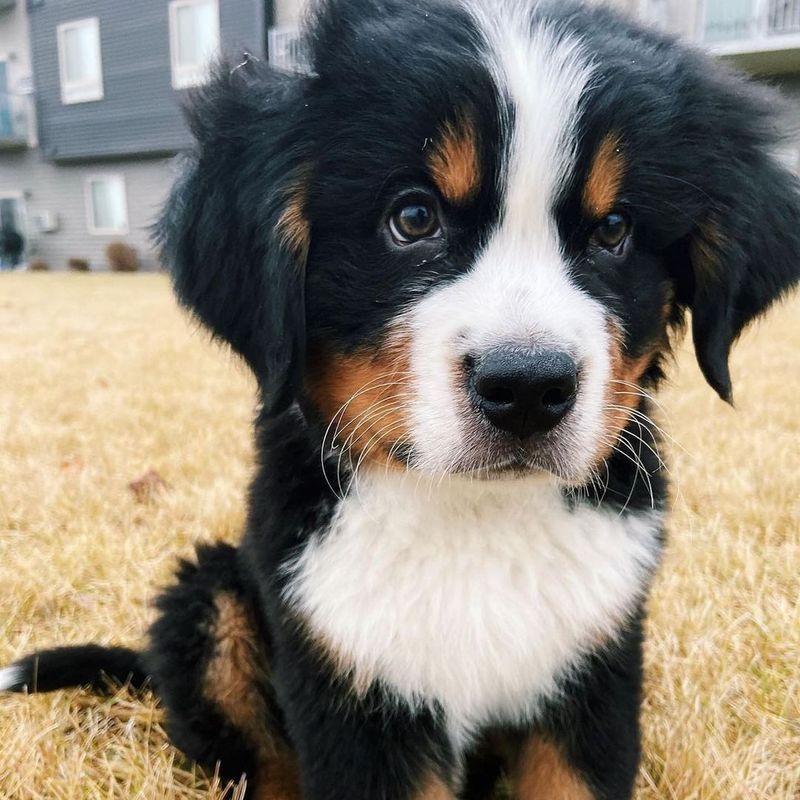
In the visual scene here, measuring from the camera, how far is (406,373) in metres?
1.41

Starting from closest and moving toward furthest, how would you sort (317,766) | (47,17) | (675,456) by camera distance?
→ (317,766) → (675,456) → (47,17)

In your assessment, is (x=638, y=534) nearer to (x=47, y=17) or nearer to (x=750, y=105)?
(x=750, y=105)

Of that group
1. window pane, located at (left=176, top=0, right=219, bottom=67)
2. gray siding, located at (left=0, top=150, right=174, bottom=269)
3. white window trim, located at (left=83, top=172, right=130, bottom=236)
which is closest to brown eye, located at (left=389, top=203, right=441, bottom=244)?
window pane, located at (left=176, top=0, right=219, bottom=67)

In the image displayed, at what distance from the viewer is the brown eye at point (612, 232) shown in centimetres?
148

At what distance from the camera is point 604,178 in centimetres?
142

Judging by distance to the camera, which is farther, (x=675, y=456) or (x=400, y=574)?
(x=675, y=456)

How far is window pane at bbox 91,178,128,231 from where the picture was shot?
63.5ft

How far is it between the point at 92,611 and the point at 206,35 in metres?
16.6

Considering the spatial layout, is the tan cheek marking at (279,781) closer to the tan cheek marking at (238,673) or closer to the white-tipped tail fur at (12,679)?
the tan cheek marking at (238,673)

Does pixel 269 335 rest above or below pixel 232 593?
above

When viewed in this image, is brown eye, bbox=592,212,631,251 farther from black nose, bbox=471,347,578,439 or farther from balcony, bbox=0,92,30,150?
balcony, bbox=0,92,30,150

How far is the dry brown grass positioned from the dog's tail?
0.05 metres

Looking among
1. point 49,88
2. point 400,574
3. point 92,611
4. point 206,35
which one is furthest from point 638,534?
point 49,88

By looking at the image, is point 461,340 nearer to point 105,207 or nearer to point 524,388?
point 524,388
